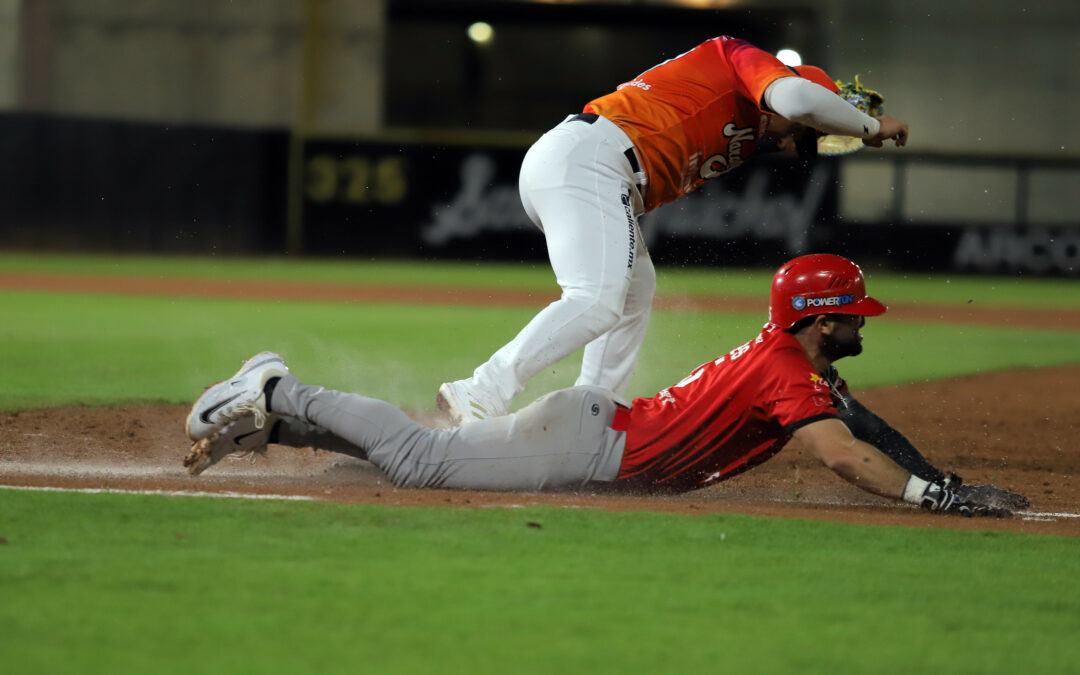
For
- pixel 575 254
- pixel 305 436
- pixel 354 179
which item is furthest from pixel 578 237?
pixel 354 179

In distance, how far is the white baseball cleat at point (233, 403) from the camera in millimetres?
4324

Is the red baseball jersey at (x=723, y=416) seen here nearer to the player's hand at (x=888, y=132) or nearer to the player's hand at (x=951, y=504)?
the player's hand at (x=951, y=504)

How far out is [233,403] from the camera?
4.32 meters

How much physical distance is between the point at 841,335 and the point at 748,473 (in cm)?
130

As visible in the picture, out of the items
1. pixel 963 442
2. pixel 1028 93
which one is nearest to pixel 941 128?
pixel 1028 93

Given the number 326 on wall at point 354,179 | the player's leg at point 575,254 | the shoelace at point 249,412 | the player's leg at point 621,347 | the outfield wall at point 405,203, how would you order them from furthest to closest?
the number 326 on wall at point 354,179 < the outfield wall at point 405,203 < the player's leg at point 621,347 < the player's leg at point 575,254 < the shoelace at point 249,412

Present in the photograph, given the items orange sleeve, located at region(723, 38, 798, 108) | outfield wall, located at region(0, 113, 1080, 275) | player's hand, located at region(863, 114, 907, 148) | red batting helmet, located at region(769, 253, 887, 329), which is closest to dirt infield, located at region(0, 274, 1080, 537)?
red batting helmet, located at region(769, 253, 887, 329)

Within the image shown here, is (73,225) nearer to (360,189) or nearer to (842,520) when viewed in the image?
(360,189)

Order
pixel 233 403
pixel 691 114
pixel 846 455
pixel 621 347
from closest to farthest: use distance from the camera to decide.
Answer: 1. pixel 846 455
2. pixel 233 403
3. pixel 691 114
4. pixel 621 347

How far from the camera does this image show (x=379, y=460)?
14.4 ft

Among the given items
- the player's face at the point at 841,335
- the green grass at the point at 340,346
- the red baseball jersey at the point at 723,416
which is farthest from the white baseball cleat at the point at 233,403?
the green grass at the point at 340,346

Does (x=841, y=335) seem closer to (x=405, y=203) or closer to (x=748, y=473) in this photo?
(x=748, y=473)

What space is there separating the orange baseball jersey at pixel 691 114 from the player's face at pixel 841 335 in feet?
2.61

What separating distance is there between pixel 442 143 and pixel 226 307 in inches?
308
